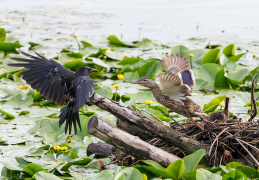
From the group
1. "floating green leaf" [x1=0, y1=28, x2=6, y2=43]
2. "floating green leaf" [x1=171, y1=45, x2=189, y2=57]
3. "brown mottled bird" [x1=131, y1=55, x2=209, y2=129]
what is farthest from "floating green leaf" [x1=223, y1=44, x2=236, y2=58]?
"floating green leaf" [x1=0, y1=28, x2=6, y2=43]

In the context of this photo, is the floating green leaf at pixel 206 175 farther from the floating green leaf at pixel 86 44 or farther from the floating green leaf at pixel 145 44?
the floating green leaf at pixel 145 44

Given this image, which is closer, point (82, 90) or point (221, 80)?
point (82, 90)

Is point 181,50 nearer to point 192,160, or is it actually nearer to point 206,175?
point 192,160

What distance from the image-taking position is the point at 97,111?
20.1 feet

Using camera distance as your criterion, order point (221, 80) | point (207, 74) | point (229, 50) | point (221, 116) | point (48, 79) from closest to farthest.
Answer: point (48, 79)
point (221, 116)
point (221, 80)
point (207, 74)
point (229, 50)

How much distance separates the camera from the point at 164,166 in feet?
13.8

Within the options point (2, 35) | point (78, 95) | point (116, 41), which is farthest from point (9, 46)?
point (78, 95)

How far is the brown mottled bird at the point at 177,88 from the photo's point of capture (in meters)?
5.15

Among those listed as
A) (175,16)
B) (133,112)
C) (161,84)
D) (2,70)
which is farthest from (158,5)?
(133,112)

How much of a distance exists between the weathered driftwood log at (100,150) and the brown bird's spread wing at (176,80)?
99 centimetres

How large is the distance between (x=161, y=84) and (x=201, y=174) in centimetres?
171

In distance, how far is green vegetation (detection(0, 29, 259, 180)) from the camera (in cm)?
396

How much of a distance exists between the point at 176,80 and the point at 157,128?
0.95 metres

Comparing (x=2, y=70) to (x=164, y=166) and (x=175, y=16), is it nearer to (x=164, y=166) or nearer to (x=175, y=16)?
(x=164, y=166)
